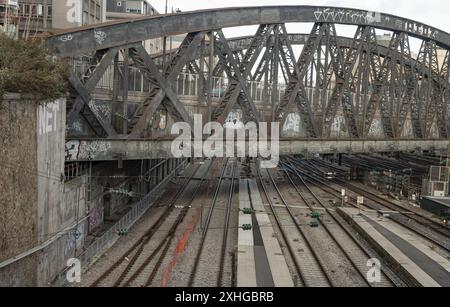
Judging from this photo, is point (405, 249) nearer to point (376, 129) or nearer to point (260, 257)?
point (260, 257)

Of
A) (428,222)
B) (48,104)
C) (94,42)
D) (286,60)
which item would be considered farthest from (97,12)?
(428,222)

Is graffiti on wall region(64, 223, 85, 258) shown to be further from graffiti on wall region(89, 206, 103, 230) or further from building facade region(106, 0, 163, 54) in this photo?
building facade region(106, 0, 163, 54)

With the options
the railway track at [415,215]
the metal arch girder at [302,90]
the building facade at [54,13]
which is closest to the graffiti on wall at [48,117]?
the metal arch girder at [302,90]

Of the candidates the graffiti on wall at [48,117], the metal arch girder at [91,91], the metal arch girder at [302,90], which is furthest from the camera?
the metal arch girder at [302,90]

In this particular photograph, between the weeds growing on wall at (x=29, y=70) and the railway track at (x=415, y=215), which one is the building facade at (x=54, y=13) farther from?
the railway track at (x=415, y=215)

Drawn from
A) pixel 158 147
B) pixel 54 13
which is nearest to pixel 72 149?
pixel 158 147

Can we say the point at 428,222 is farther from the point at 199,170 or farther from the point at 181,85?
the point at 199,170

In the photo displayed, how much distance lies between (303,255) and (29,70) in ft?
49.3

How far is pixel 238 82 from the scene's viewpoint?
32.1 meters

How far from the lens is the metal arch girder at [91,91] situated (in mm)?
24266

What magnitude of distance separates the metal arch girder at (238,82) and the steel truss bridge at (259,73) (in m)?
0.07

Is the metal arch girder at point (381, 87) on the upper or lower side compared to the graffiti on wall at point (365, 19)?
lower

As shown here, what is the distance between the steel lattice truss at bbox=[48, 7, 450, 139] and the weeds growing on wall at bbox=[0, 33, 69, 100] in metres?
3.90

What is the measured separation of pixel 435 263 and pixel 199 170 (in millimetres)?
38653
